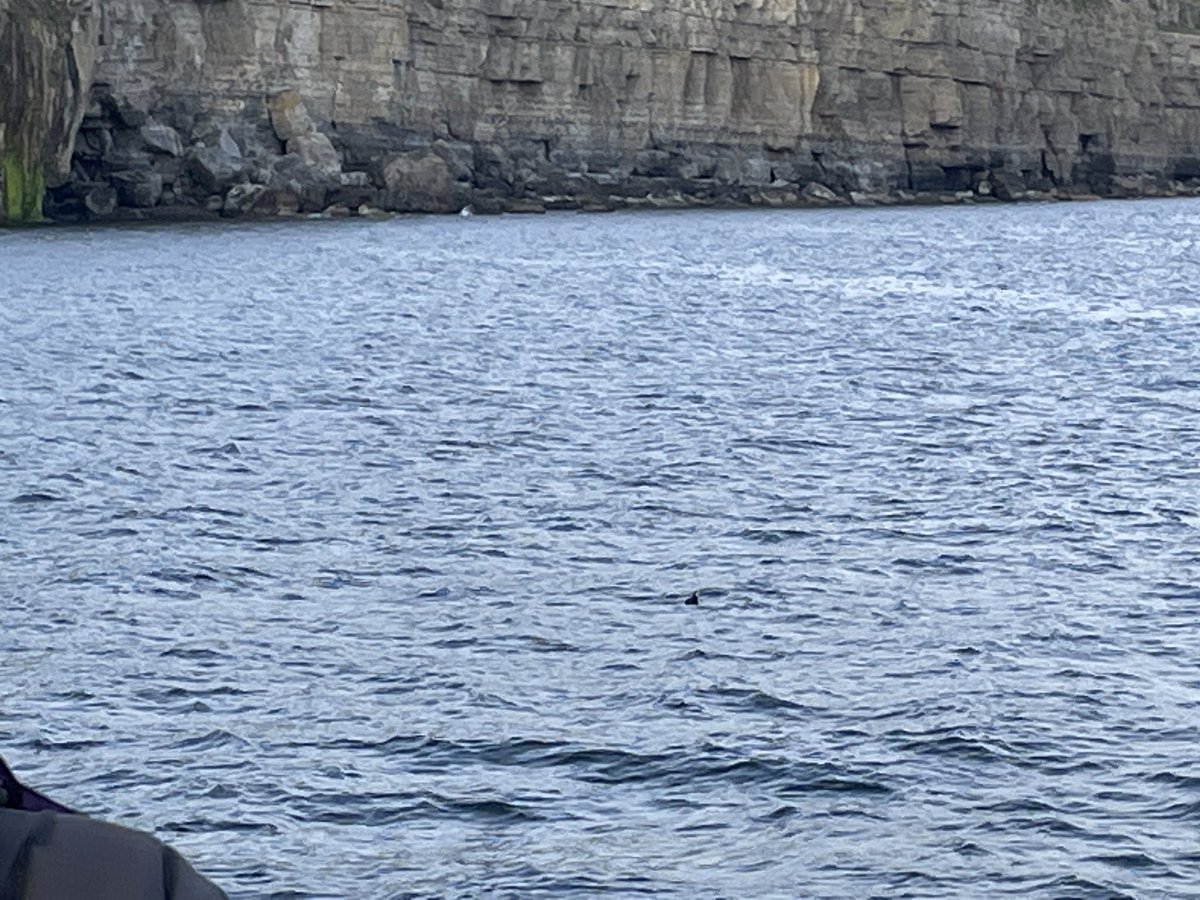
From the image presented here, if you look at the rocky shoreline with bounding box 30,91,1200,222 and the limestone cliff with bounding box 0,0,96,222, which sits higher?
the limestone cliff with bounding box 0,0,96,222

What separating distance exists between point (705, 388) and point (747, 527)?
13481 mm

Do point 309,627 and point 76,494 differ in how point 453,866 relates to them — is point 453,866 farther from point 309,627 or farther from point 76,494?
point 76,494

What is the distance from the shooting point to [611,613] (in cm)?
1784

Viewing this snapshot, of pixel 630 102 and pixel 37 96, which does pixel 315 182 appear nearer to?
pixel 37 96

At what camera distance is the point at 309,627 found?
678 inches

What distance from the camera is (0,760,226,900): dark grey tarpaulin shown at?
5.74 m

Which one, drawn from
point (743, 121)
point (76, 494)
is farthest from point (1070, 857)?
point (743, 121)

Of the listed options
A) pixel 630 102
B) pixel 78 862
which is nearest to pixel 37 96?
pixel 630 102

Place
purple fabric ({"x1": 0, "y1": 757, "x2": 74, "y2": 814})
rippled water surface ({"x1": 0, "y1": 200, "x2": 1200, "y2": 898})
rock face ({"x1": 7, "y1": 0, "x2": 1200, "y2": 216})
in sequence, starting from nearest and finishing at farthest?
purple fabric ({"x1": 0, "y1": 757, "x2": 74, "y2": 814}), rippled water surface ({"x1": 0, "y1": 200, "x2": 1200, "y2": 898}), rock face ({"x1": 7, "y1": 0, "x2": 1200, "y2": 216})

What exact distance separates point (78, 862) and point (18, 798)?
322 mm

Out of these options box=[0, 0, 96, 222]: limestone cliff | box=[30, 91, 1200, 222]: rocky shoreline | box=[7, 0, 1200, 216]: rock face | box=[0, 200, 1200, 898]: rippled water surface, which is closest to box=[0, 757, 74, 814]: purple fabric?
box=[0, 200, 1200, 898]: rippled water surface

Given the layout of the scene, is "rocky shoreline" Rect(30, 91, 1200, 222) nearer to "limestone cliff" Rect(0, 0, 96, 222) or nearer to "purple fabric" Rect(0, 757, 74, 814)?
"limestone cliff" Rect(0, 0, 96, 222)

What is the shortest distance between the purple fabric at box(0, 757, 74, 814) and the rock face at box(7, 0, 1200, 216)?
6568 centimetres

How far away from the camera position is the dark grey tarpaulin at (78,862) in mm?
5738
